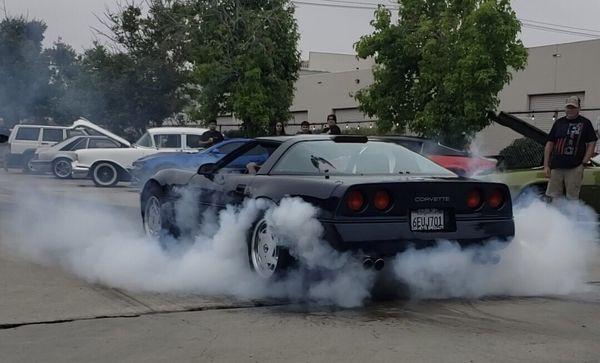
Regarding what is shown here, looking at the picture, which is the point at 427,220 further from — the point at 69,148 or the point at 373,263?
the point at 69,148

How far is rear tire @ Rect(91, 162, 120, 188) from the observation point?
2053 cm

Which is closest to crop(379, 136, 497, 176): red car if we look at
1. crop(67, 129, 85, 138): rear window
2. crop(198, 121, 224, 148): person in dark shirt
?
crop(198, 121, 224, 148): person in dark shirt

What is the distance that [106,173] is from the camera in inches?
813

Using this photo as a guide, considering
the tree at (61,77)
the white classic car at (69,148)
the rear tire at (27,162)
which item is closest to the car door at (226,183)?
the tree at (61,77)

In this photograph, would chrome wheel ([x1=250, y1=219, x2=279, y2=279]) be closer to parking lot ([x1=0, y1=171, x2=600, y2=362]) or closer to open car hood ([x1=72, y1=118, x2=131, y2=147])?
parking lot ([x1=0, y1=171, x2=600, y2=362])

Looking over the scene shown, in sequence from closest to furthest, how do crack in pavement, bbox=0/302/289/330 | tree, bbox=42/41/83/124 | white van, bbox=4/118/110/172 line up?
crack in pavement, bbox=0/302/289/330 < tree, bbox=42/41/83/124 < white van, bbox=4/118/110/172

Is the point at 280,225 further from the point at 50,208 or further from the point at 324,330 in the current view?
the point at 50,208

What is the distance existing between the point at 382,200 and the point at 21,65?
6544 mm

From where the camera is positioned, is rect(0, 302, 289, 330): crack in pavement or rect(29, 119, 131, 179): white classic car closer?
rect(0, 302, 289, 330): crack in pavement

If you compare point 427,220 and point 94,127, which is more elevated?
point 94,127

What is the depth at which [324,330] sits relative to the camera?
511 cm

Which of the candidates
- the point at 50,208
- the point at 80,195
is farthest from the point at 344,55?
the point at 50,208

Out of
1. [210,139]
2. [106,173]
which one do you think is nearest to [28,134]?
[106,173]

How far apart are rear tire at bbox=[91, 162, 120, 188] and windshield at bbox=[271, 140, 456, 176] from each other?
14.8 metres
